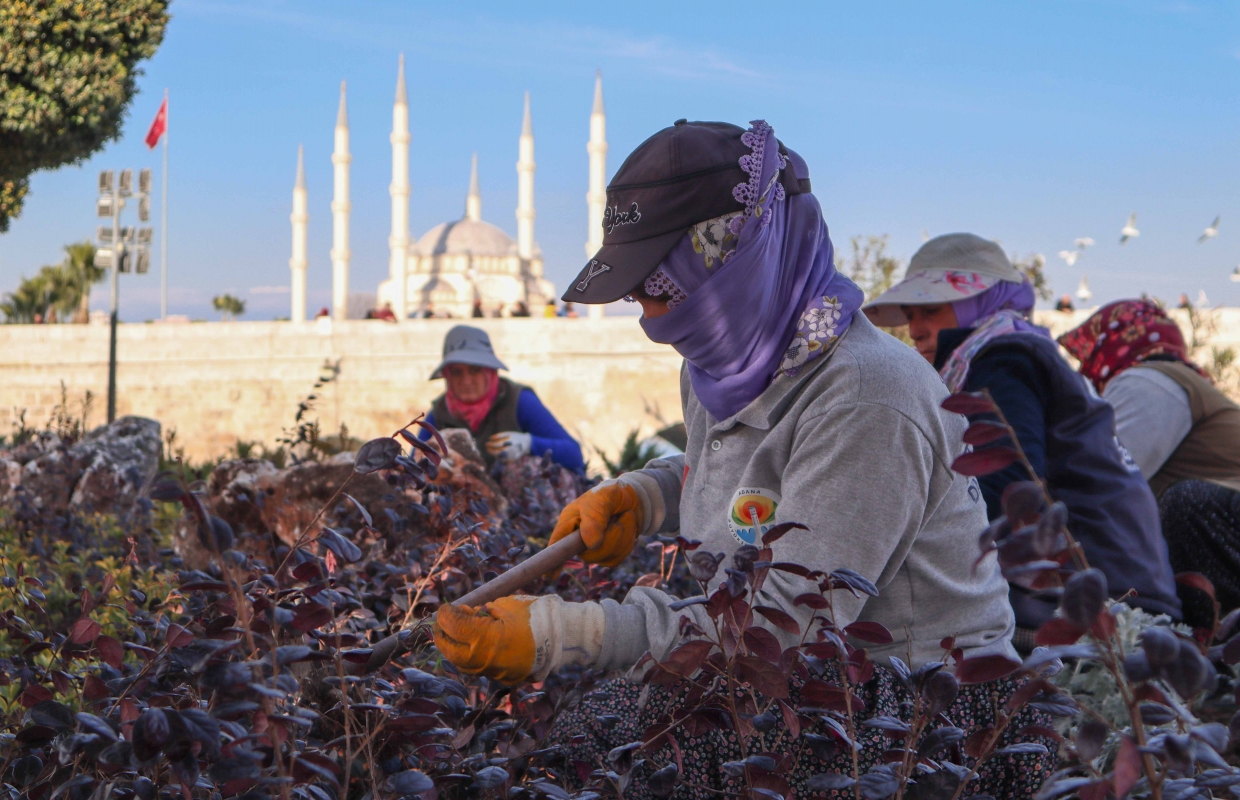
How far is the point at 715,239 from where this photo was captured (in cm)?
183

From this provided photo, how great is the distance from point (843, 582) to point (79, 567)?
116 inches

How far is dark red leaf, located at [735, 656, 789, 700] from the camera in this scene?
4.16ft

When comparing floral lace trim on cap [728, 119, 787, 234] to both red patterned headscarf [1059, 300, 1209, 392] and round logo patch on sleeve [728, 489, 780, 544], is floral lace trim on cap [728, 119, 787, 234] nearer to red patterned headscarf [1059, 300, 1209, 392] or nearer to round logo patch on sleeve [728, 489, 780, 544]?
round logo patch on sleeve [728, 489, 780, 544]

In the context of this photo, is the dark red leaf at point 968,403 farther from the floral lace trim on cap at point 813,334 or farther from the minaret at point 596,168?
the minaret at point 596,168

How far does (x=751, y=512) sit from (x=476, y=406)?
4.61m

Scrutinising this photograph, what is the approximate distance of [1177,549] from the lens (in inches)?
159

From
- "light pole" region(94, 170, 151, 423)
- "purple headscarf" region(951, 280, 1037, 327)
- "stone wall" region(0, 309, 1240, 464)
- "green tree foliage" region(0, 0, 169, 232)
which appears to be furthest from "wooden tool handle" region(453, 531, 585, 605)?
"stone wall" region(0, 309, 1240, 464)

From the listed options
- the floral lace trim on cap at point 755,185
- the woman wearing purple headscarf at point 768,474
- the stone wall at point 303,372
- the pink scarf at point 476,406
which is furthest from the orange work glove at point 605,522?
the stone wall at point 303,372

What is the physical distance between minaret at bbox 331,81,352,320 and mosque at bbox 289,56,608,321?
0.13ft

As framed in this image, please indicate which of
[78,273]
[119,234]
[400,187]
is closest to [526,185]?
[400,187]

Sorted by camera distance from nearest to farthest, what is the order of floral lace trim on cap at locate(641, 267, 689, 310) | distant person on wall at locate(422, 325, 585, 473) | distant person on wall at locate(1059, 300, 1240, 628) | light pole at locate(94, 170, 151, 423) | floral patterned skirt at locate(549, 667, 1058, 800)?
floral patterned skirt at locate(549, 667, 1058, 800), floral lace trim on cap at locate(641, 267, 689, 310), distant person on wall at locate(1059, 300, 1240, 628), distant person on wall at locate(422, 325, 585, 473), light pole at locate(94, 170, 151, 423)

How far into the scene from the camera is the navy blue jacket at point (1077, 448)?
2.91m

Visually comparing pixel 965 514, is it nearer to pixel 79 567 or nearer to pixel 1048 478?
pixel 1048 478

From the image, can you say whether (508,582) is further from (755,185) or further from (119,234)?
(119,234)
